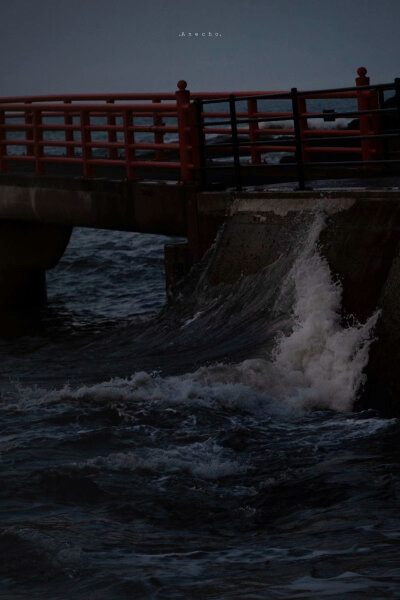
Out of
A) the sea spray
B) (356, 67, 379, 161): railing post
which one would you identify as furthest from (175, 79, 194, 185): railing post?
the sea spray

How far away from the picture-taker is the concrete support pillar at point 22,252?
59.0 ft

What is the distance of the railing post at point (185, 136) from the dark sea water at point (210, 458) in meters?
1.32

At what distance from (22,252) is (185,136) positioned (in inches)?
225

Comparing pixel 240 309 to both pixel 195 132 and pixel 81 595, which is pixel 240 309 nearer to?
pixel 195 132

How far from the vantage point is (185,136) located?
13180 mm

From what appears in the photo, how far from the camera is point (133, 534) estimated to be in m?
6.24

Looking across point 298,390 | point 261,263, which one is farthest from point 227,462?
point 261,263

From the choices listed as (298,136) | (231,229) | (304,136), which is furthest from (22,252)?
(298,136)

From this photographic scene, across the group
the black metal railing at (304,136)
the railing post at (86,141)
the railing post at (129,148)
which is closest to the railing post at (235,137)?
the black metal railing at (304,136)

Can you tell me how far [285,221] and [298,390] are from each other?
243 cm

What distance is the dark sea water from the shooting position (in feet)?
18.3

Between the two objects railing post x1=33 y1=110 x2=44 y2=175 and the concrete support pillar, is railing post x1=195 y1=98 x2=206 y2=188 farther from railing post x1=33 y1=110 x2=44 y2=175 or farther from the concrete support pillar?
the concrete support pillar

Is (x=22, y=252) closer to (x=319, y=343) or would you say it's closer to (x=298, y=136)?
(x=298, y=136)

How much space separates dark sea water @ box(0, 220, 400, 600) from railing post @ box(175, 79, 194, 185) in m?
1.32
